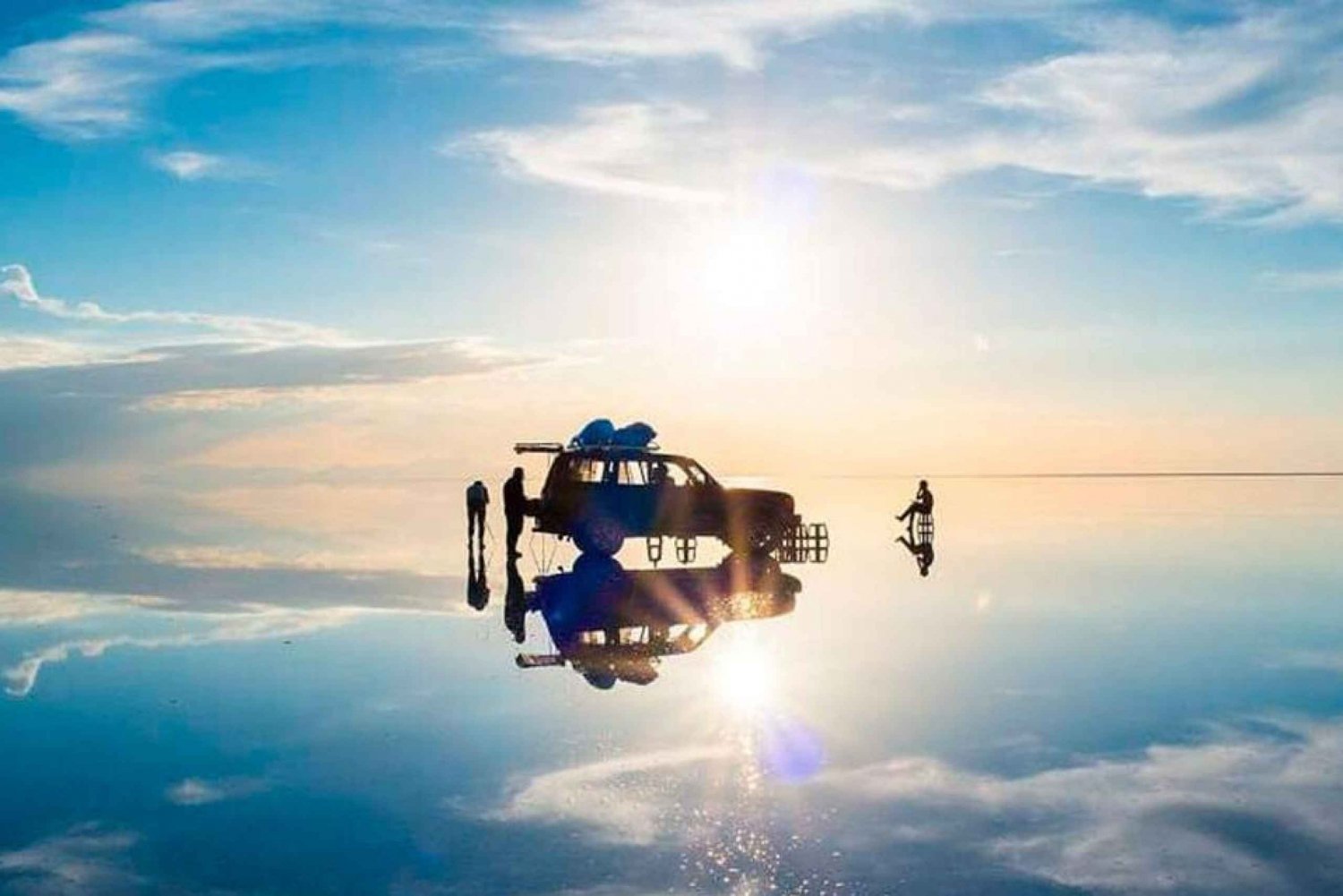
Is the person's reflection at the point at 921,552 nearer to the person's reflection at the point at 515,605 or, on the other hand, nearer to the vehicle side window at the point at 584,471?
the vehicle side window at the point at 584,471

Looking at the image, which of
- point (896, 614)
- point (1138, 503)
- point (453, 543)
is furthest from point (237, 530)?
point (1138, 503)

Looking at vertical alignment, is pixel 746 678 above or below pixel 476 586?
below

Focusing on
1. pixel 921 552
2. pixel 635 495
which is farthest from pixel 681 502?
pixel 921 552

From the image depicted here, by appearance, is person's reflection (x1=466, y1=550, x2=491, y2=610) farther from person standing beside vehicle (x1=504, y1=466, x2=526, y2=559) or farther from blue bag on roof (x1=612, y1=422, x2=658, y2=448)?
blue bag on roof (x1=612, y1=422, x2=658, y2=448)

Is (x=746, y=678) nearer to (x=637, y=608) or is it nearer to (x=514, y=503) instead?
(x=637, y=608)

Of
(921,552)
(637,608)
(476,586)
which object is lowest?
(637,608)
